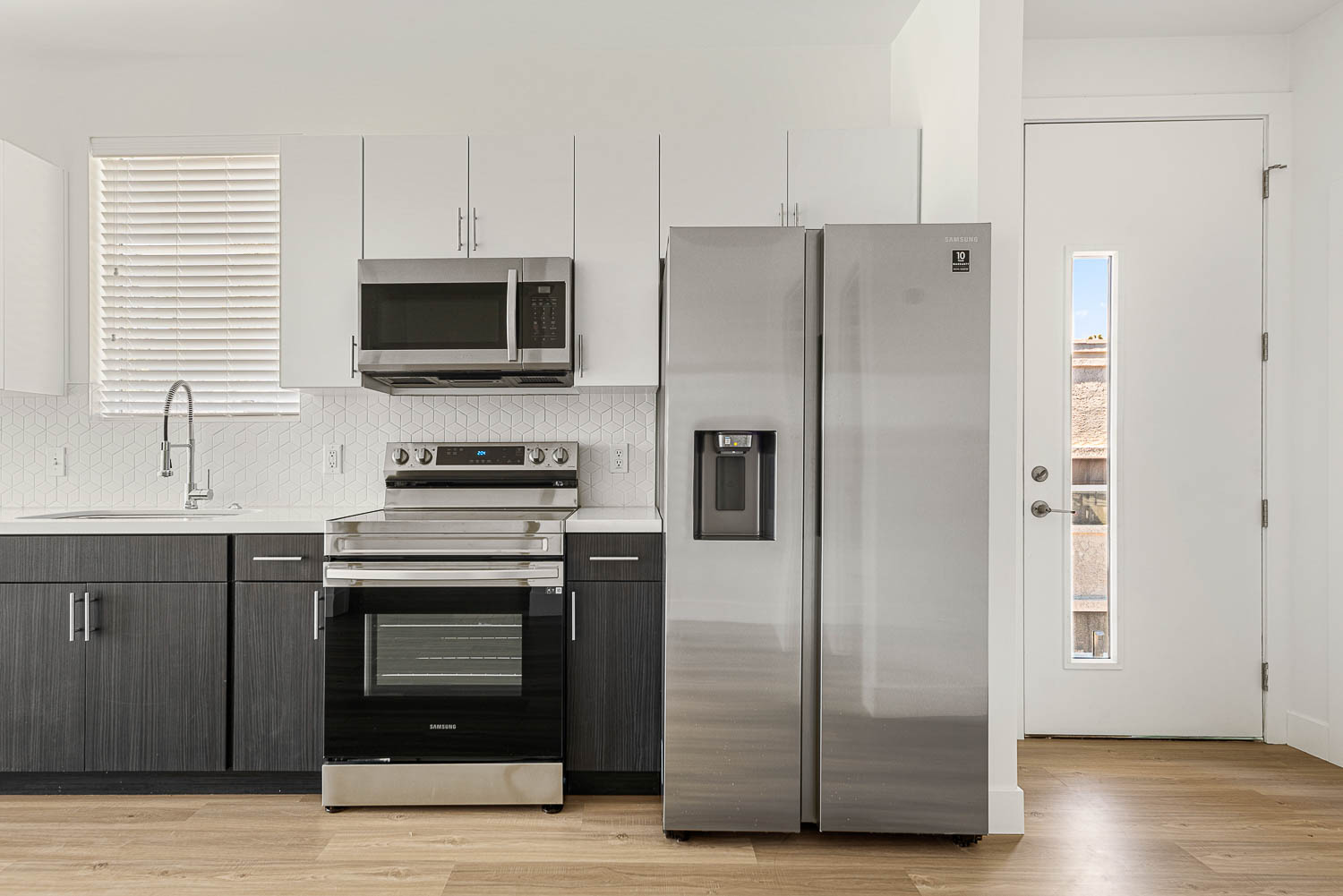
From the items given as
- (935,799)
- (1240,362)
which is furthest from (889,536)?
(1240,362)

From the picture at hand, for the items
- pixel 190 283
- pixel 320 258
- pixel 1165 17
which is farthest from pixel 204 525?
pixel 1165 17

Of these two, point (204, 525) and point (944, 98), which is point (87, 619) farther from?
point (944, 98)

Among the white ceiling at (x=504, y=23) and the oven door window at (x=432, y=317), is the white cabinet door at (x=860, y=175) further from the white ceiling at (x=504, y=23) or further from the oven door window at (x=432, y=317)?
the oven door window at (x=432, y=317)

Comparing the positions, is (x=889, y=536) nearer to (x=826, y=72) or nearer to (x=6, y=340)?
(x=826, y=72)

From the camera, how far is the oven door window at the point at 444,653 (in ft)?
7.74

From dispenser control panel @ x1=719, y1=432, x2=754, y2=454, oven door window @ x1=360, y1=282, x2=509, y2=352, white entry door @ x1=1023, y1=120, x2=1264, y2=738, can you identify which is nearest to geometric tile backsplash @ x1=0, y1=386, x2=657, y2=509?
oven door window @ x1=360, y1=282, x2=509, y2=352

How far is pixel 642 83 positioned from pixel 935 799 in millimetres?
2743

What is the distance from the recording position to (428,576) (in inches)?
92.5

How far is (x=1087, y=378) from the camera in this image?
293 cm

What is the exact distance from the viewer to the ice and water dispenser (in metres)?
2.14

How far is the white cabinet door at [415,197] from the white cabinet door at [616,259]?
43 centimetres

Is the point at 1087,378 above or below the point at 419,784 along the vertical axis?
above

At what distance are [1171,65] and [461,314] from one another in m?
2.89

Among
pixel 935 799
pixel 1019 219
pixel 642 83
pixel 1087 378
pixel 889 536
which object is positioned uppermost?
pixel 642 83
